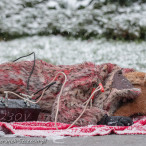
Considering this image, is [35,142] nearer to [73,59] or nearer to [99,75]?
[99,75]

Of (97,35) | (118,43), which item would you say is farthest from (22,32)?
(118,43)

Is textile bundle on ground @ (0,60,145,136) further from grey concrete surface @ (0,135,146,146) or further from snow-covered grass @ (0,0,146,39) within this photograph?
snow-covered grass @ (0,0,146,39)

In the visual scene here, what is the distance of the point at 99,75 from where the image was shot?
1819mm

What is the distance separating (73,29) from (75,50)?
1.10m

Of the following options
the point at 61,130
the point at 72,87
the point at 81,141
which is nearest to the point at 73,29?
the point at 72,87

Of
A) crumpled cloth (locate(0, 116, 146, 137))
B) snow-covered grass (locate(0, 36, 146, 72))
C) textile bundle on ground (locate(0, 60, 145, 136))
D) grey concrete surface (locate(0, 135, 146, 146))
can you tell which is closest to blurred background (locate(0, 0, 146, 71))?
snow-covered grass (locate(0, 36, 146, 72))

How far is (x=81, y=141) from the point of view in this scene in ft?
3.71

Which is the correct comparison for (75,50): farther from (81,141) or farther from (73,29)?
(81,141)

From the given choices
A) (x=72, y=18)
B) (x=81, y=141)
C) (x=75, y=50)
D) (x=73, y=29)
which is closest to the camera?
(x=81, y=141)

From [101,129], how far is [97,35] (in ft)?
15.7

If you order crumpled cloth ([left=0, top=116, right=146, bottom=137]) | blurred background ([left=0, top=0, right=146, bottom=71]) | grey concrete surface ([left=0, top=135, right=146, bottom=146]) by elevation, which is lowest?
crumpled cloth ([left=0, top=116, right=146, bottom=137])

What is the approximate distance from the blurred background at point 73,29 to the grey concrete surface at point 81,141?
3.45m

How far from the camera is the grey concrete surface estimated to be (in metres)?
1.08

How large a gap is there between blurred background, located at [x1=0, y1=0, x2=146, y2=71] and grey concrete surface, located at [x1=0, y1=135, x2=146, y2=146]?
11.3 ft
